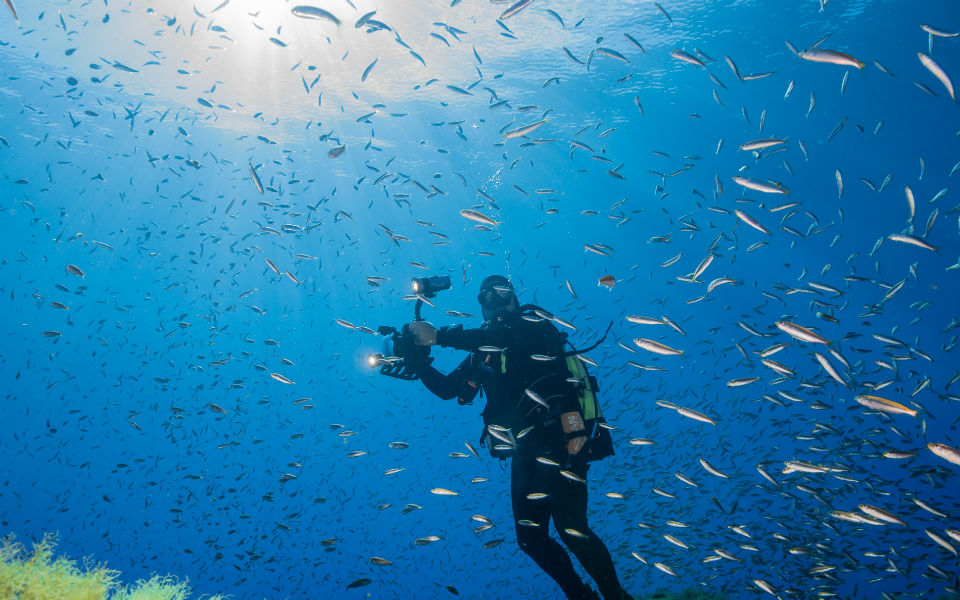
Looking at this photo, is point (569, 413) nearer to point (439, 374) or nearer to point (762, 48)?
point (439, 374)

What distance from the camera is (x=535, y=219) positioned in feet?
136

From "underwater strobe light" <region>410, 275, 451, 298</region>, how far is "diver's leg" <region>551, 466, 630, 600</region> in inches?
100

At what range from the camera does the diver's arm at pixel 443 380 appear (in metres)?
5.55

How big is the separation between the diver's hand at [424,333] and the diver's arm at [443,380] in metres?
0.45

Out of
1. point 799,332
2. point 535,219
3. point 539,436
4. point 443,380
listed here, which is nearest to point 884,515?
point 799,332

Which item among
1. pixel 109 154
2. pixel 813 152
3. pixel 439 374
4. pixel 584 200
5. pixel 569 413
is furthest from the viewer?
pixel 584 200

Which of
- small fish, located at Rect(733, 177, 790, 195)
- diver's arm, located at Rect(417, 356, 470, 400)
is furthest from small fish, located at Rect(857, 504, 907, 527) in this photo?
diver's arm, located at Rect(417, 356, 470, 400)

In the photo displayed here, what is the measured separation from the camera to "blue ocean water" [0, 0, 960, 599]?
8438 mm

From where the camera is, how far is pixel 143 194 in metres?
35.7

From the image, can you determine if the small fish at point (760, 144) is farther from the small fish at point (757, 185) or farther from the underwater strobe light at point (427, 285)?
the underwater strobe light at point (427, 285)

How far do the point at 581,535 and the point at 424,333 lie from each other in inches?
106

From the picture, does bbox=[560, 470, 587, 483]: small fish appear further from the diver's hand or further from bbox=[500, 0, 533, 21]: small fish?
bbox=[500, 0, 533, 21]: small fish

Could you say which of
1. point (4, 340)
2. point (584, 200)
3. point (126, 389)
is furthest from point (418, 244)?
point (4, 340)

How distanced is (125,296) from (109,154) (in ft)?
136
